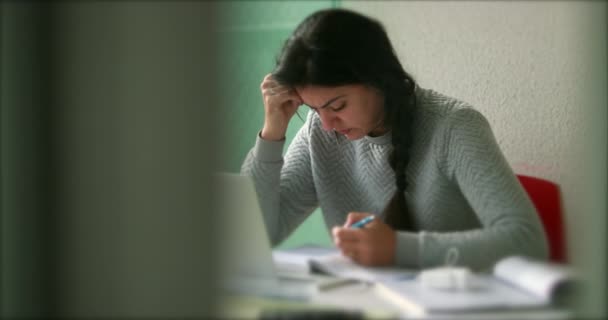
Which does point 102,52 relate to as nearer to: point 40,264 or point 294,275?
point 40,264

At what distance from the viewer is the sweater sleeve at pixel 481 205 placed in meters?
1.32

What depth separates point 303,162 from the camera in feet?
6.28

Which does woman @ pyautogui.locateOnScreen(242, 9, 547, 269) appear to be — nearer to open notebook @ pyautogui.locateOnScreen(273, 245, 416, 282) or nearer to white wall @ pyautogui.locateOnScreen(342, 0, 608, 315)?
open notebook @ pyautogui.locateOnScreen(273, 245, 416, 282)

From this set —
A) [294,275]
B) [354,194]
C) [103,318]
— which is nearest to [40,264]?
[103,318]

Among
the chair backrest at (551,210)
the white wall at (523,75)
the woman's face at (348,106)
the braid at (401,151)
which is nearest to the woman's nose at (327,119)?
the woman's face at (348,106)

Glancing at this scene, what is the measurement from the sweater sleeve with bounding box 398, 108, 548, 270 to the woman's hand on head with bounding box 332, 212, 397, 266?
0.9 inches

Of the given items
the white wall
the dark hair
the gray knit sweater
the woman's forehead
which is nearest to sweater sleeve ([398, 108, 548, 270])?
the gray knit sweater

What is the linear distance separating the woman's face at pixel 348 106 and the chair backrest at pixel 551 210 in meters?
0.39

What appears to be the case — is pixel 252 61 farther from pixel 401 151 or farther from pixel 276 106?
pixel 401 151

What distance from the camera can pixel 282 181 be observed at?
1.89 metres

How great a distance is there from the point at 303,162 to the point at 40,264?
1330mm

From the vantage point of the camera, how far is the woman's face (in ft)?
5.08

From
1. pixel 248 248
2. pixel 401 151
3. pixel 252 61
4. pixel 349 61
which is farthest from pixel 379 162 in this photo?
pixel 252 61

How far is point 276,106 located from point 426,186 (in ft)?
1.33
